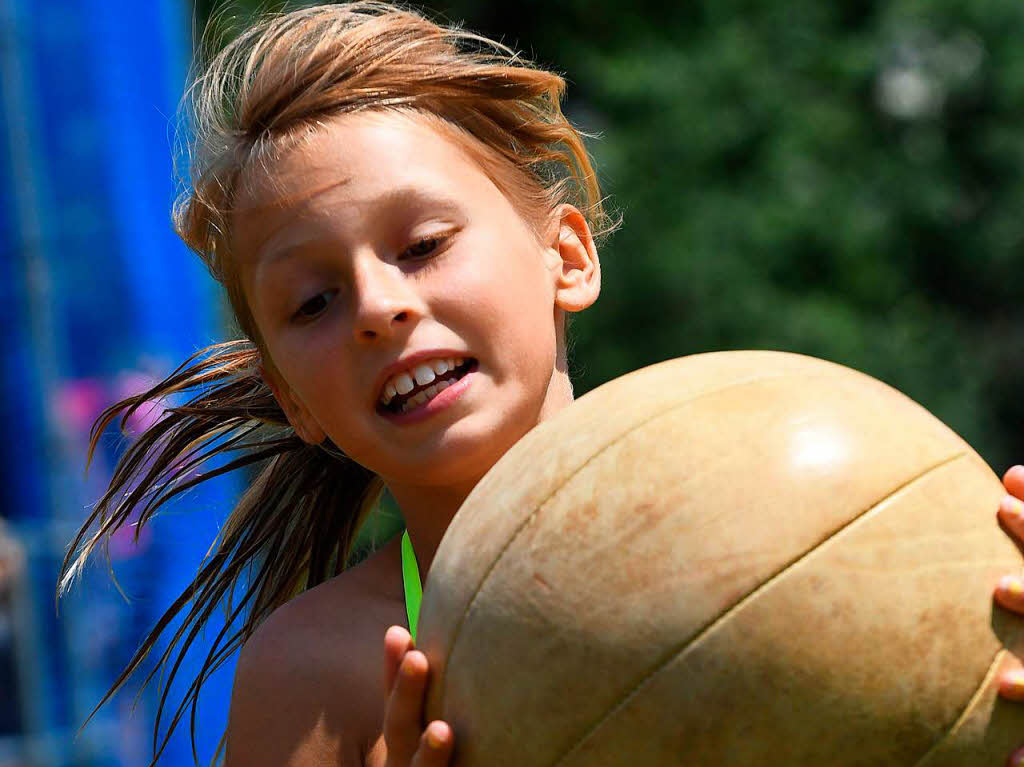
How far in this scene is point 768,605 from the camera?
1948 millimetres

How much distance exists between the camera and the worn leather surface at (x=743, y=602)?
6.30ft

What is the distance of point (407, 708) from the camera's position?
221 cm

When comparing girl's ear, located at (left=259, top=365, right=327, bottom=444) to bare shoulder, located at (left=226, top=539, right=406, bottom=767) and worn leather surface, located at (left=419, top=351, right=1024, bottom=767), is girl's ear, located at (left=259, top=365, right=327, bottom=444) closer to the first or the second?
bare shoulder, located at (left=226, top=539, right=406, bottom=767)

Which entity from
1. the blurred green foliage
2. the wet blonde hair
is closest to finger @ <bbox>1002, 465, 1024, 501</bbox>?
the wet blonde hair

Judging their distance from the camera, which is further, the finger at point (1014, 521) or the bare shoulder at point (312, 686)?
the bare shoulder at point (312, 686)

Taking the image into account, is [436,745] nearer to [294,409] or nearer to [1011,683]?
[1011,683]

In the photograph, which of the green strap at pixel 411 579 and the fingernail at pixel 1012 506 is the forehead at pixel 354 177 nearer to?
the green strap at pixel 411 579

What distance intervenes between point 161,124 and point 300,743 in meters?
6.08

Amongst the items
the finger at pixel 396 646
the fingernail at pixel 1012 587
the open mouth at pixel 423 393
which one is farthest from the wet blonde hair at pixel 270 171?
the fingernail at pixel 1012 587

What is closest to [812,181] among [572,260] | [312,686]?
[572,260]

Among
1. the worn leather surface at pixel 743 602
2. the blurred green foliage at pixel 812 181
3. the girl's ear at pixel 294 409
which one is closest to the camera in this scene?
the worn leather surface at pixel 743 602

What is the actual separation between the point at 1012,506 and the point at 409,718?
0.91 m

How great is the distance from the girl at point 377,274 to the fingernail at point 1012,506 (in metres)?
0.88

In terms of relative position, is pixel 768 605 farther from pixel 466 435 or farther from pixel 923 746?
pixel 466 435
